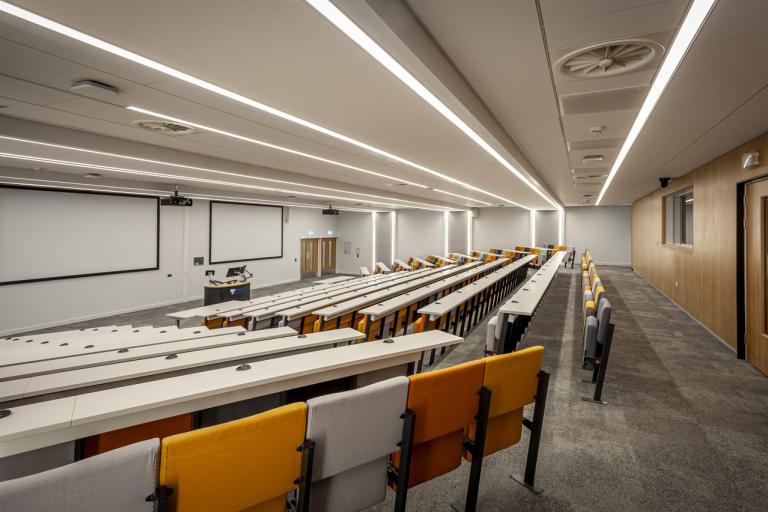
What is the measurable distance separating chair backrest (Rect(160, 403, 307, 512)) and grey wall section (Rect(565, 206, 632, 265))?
20228 mm

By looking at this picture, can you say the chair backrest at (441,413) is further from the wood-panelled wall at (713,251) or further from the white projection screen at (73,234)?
the white projection screen at (73,234)

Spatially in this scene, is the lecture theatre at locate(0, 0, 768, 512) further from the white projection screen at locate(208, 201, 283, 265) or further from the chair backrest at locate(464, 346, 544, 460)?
the white projection screen at locate(208, 201, 283, 265)

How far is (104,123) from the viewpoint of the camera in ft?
12.9

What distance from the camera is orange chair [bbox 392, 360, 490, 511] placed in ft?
6.22

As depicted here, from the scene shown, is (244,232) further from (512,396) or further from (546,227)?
(546,227)

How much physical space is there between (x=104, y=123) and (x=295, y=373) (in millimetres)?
3763

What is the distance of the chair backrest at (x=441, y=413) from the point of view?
1889mm

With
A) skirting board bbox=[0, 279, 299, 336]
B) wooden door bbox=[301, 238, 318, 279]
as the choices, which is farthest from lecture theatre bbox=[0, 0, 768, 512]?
wooden door bbox=[301, 238, 318, 279]

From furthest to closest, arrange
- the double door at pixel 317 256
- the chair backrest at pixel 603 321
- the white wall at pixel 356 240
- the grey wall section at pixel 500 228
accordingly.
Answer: the white wall at pixel 356 240, the grey wall section at pixel 500 228, the double door at pixel 317 256, the chair backrest at pixel 603 321

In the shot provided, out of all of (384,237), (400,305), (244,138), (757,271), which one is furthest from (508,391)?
(384,237)

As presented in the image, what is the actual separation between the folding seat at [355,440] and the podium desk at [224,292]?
8.75 m

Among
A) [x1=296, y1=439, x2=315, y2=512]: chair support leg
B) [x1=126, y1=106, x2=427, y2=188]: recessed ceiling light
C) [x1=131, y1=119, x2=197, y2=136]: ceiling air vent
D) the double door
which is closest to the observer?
[x1=296, y1=439, x2=315, y2=512]: chair support leg

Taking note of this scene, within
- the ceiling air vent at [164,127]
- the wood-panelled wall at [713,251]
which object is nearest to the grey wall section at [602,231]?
the wood-panelled wall at [713,251]

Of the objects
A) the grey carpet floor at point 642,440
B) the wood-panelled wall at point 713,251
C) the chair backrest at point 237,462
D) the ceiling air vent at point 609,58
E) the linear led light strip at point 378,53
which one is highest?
the ceiling air vent at point 609,58
